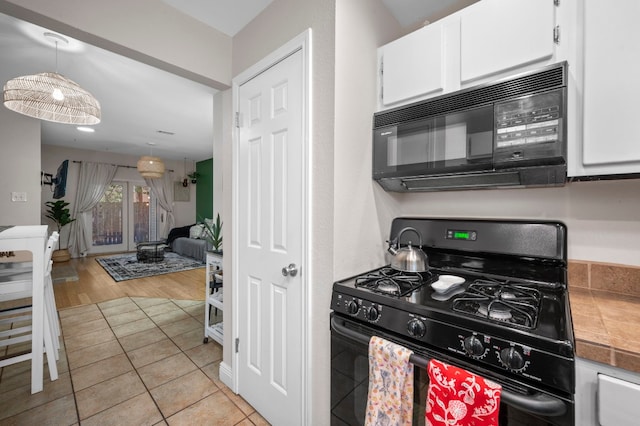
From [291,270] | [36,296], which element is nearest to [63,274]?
[36,296]

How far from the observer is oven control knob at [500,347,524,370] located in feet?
2.43

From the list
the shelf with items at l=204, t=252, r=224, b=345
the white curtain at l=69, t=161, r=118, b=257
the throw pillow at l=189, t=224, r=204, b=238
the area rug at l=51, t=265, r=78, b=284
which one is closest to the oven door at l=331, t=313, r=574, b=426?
the shelf with items at l=204, t=252, r=224, b=345

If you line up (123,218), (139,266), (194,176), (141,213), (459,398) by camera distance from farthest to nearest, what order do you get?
(194,176) → (141,213) → (123,218) → (139,266) → (459,398)

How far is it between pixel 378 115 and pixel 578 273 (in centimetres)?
116

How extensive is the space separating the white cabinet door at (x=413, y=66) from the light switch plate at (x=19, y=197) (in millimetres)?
5101

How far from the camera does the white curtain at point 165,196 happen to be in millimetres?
7590

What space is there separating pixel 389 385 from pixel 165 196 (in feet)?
27.1

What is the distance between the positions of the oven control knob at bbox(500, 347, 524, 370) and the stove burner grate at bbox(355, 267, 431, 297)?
375 mm

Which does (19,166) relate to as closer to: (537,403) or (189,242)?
(189,242)

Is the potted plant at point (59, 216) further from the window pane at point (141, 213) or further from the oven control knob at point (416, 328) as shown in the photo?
the oven control knob at point (416, 328)

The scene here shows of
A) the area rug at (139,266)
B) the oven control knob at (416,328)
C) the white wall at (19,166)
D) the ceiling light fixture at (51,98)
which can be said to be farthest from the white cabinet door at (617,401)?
the white wall at (19,166)

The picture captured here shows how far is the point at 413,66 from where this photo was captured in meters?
1.32

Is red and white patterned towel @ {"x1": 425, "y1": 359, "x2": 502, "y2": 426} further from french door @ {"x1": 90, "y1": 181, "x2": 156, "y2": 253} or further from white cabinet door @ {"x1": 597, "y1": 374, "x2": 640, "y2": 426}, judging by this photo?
french door @ {"x1": 90, "y1": 181, "x2": 156, "y2": 253}

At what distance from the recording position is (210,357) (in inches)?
90.6
